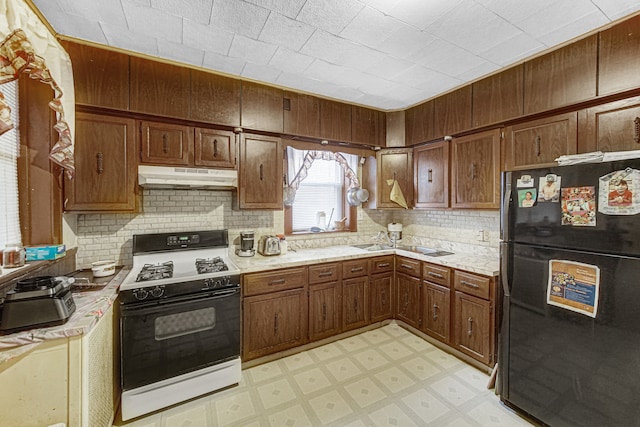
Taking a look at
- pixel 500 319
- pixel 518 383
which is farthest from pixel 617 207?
pixel 518 383

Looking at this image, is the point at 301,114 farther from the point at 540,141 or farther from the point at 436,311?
the point at 436,311

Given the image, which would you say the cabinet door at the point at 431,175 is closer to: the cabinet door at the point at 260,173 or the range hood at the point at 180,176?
the cabinet door at the point at 260,173

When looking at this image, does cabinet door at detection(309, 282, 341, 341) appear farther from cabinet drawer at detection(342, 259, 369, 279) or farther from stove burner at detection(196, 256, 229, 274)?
stove burner at detection(196, 256, 229, 274)

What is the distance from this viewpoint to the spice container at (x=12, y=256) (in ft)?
5.01

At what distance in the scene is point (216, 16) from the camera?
175 centimetres

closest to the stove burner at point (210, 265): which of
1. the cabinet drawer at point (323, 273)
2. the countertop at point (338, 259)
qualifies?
the countertop at point (338, 259)

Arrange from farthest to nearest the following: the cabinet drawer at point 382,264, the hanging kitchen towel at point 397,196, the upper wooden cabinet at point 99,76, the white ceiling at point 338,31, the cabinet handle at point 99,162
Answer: the hanging kitchen towel at point 397,196 < the cabinet drawer at point 382,264 < the cabinet handle at point 99,162 < the upper wooden cabinet at point 99,76 < the white ceiling at point 338,31

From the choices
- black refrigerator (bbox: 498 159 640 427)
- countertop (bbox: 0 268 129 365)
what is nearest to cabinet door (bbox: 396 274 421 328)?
black refrigerator (bbox: 498 159 640 427)

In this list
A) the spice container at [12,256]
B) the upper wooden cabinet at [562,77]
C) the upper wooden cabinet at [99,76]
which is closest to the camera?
the spice container at [12,256]

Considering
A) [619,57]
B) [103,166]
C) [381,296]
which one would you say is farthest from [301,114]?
[619,57]

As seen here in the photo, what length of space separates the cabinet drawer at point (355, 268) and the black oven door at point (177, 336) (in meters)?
1.14

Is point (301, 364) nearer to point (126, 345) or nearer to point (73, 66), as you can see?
point (126, 345)

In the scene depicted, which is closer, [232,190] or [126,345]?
[126,345]

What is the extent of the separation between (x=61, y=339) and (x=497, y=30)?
305 cm
